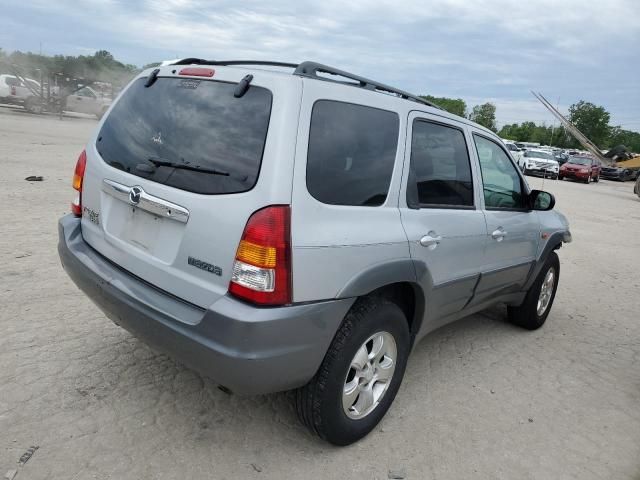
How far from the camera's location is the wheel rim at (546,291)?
4.73m

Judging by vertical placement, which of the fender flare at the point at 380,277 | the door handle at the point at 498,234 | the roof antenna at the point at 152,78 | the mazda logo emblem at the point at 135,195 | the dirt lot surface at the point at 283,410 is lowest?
the dirt lot surface at the point at 283,410

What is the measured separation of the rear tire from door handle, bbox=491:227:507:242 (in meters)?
1.11

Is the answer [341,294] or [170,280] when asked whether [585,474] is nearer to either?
[341,294]

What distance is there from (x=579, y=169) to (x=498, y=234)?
2907 centimetres

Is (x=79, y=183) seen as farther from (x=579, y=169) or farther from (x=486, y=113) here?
(x=486, y=113)

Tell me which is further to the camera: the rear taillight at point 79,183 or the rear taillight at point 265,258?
the rear taillight at point 79,183

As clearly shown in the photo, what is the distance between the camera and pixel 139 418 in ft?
8.98

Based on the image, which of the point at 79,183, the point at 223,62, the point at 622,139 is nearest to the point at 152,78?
the point at 223,62

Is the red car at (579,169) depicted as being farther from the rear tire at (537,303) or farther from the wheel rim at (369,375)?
the wheel rim at (369,375)

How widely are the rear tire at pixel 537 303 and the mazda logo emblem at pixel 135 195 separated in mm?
3566

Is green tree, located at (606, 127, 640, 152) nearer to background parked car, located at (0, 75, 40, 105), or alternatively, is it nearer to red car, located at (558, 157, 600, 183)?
red car, located at (558, 157, 600, 183)

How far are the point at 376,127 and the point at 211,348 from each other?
1409 millimetres

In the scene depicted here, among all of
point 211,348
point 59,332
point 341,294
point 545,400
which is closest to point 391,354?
point 341,294

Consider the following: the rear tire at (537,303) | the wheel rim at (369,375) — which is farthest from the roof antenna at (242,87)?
the rear tire at (537,303)
